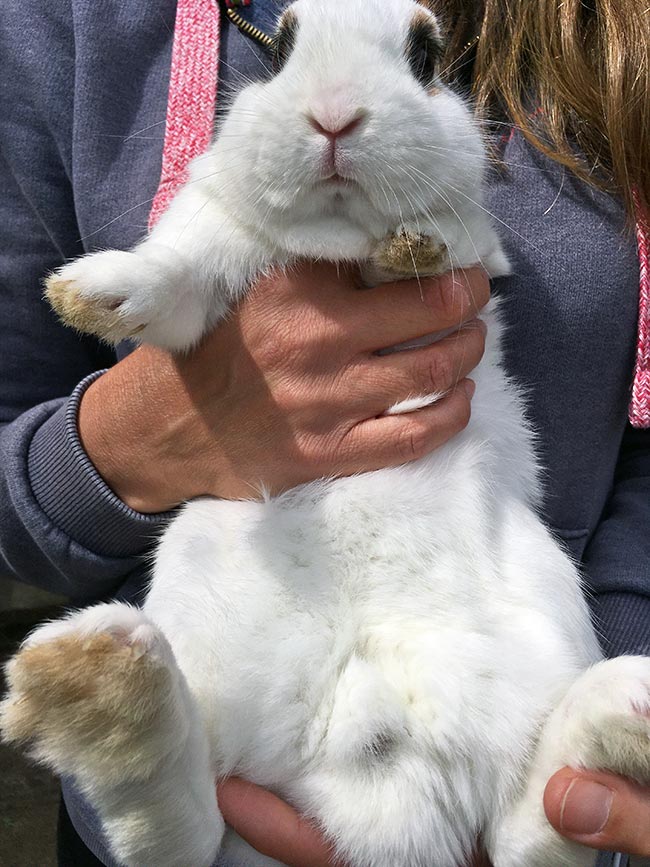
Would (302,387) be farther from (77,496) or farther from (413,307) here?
(77,496)

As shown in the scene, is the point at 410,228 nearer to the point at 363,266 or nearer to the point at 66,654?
the point at 363,266

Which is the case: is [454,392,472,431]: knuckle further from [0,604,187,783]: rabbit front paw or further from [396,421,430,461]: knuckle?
[0,604,187,783]: rabbit front paw

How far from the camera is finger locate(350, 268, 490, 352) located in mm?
1178

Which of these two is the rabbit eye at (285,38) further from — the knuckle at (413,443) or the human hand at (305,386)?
the knuckle at (413,443)

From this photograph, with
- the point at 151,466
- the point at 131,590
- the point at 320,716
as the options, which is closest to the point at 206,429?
the point at 151,466

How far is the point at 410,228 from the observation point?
1.09 m

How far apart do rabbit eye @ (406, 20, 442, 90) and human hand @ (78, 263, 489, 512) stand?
34 cm

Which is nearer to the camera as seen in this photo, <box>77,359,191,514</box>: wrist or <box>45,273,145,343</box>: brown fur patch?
<box>45,273,145,343</box>: brown fur patch

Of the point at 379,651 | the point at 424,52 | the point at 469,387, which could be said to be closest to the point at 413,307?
the point at 469,387

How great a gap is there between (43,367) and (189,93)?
68cm

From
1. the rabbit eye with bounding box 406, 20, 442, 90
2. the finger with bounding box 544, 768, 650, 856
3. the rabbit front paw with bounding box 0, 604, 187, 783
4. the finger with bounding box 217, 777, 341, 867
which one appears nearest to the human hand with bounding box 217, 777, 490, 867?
the finger with bounding box 217, 777, 341, 867

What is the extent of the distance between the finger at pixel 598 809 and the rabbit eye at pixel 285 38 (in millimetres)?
1169

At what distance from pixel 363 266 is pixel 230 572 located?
53 centimetres

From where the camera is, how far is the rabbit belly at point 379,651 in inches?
36.7
